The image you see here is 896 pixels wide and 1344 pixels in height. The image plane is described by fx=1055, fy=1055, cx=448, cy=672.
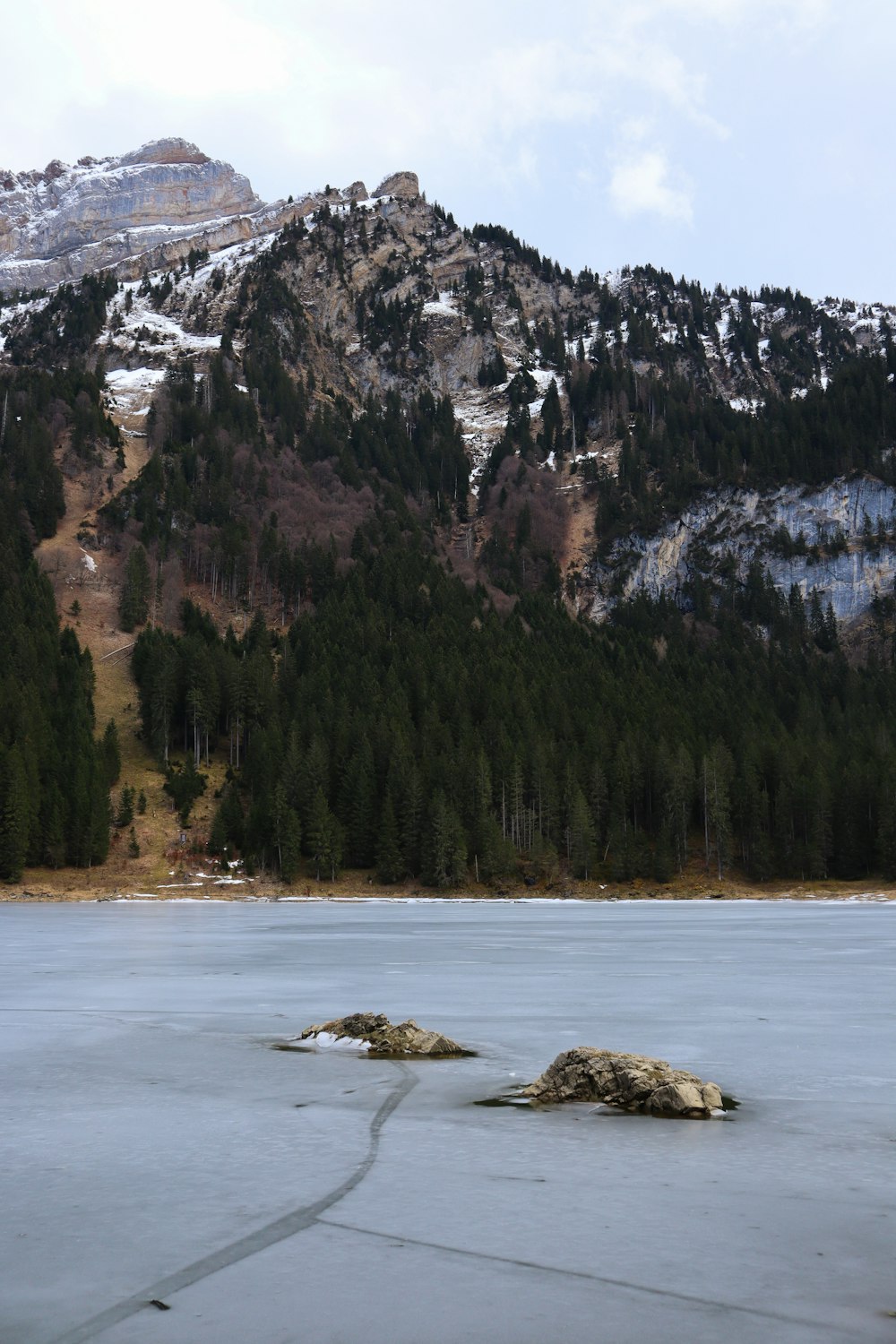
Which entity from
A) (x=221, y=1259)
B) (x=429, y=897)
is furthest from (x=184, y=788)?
(x=221, y=1259)

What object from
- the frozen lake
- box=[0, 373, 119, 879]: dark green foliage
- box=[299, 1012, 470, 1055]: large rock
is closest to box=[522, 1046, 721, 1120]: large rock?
the frozen lake

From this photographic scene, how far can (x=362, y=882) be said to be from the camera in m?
108

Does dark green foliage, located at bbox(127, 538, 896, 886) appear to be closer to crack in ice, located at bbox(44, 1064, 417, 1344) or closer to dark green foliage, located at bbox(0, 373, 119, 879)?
dark green foliage, located at bbox(0, 373, 119, 879)

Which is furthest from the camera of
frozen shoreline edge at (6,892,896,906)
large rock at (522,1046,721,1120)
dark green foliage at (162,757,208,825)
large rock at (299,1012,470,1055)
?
dark green foliage at (162,757,208,825)

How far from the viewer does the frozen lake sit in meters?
6.58

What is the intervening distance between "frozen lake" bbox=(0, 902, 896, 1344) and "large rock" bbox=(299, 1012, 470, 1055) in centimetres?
68

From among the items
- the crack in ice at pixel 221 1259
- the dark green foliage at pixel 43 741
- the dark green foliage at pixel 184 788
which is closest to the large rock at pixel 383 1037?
the crack in ice at pixel 221 1259

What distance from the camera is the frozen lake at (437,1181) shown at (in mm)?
6582

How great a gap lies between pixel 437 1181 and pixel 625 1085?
4225 millimetres

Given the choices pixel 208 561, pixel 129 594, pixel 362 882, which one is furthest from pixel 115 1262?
pixel 208 561

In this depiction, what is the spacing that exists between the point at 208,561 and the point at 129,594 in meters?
25.3

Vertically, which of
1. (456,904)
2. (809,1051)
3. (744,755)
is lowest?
(456,904)

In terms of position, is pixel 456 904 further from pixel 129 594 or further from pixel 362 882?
pixel 129 594

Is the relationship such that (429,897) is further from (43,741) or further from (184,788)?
(43,741)
